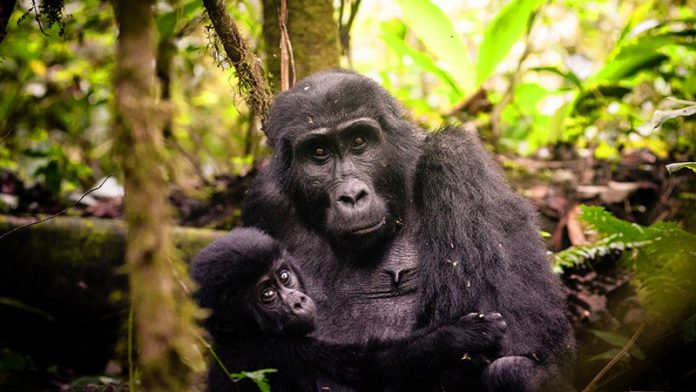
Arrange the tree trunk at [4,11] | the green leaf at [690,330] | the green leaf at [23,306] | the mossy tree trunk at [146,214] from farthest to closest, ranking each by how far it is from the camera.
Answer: the green leaf at [23,306] → the green leaf at [690,330] → the tree trunk at [4,11] → the mossy tree trunk at [146,214]

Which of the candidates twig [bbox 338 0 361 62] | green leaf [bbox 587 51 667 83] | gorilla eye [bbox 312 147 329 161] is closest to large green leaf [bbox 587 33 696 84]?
green leaf [bbox 587 51 667 83]

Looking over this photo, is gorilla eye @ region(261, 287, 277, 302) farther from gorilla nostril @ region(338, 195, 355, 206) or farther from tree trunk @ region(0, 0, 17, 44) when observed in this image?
tree trunk @ region(0, 0, 17, 44)

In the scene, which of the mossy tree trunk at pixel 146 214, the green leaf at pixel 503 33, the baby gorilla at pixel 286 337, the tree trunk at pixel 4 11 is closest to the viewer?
the mossy tree trunk at pixel 146 214

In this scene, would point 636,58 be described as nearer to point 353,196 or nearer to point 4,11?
point 353,196

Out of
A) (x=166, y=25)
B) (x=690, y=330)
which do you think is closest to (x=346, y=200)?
(x=690, y=330)

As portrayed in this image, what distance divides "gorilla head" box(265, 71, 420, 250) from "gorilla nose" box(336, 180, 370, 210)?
0.01 meters

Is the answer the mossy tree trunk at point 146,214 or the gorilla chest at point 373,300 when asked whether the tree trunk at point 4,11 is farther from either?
the gorilla chest at point 373,300

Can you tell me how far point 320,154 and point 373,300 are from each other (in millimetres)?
781

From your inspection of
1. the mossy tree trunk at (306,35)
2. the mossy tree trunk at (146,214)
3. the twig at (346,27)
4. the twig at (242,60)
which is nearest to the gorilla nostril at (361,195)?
the twig at (242,60)

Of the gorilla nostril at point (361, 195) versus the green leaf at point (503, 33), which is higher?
the green leaf at point (503, 33)

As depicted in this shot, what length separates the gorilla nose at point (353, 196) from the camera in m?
3.01

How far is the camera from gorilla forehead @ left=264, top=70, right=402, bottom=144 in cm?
327

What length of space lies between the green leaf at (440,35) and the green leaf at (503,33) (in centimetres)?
16

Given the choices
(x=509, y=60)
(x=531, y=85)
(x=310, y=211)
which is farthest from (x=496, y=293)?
(x=509, y=60)
